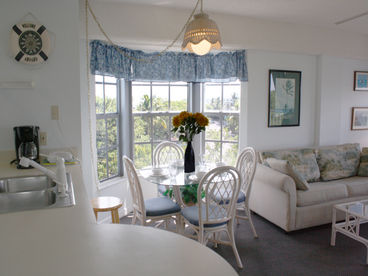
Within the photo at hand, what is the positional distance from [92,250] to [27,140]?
168 centimetres

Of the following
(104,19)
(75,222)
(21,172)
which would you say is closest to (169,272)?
(75,222)

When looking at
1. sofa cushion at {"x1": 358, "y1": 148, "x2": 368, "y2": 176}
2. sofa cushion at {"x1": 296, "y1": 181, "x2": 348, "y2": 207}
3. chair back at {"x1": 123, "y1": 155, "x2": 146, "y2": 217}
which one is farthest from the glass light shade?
sofa cushion at {"x1": 358, "y1": 148, "x2": 368, "y2": 176}

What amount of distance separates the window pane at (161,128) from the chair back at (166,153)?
194mm

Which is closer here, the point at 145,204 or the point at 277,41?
the point at 145,204

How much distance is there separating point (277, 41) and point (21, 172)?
3.50 m

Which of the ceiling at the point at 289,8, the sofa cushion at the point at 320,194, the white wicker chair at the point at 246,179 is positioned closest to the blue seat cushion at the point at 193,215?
the white wicker chair at the point at 246,179

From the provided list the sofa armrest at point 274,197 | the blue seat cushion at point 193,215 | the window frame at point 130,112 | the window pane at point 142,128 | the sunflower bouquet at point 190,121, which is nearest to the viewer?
the blue seat cushion at point 193,215

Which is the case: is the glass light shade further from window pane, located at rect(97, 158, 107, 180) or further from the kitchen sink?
window pane, located at rect(97, 158, 107, 180)

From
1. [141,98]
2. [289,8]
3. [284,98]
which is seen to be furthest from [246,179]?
[289,8]

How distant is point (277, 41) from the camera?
13.3 feet

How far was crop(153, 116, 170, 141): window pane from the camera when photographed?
162 inches

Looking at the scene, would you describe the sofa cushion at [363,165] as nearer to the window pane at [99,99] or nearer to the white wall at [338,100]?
the white wall at [338,100]

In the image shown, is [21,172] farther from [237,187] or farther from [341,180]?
[341,180]

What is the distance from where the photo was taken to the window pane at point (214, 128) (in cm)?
430
